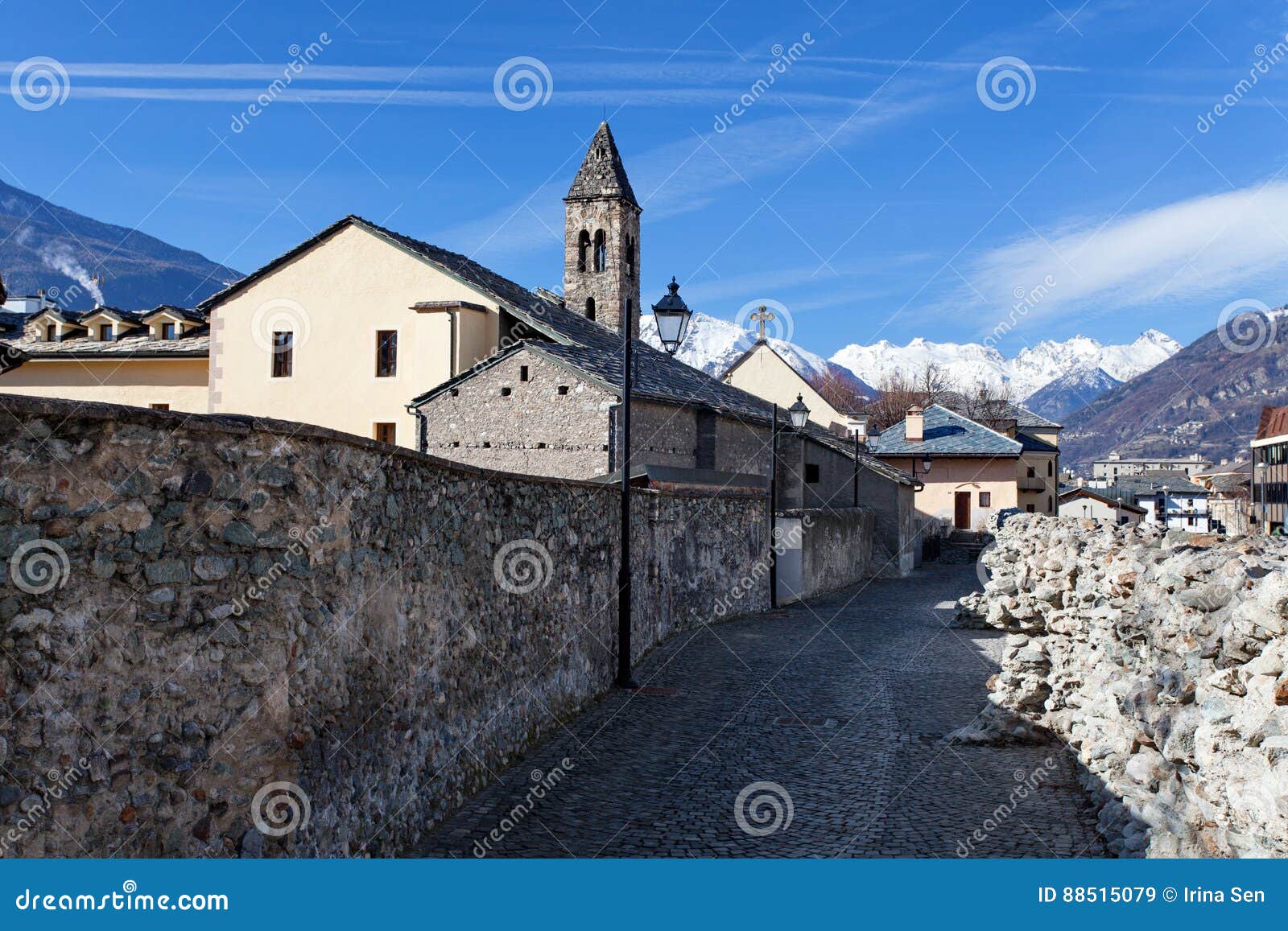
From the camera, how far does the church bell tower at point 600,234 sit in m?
41.1

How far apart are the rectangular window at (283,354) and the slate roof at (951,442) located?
24.2 m

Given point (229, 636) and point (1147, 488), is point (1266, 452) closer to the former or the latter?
point (229, 636)

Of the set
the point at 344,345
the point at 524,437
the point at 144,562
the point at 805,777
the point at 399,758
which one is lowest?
the point at 805,777

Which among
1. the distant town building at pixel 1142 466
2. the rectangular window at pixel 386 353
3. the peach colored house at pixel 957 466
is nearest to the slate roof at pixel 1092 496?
the peach colored house at pixel 957 466

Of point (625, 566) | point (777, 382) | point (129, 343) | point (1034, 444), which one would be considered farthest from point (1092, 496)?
point (625, 566)

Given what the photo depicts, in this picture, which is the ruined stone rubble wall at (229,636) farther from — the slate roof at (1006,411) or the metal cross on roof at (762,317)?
the slate roof at (1006,411)

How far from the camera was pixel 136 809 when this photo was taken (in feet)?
12.8

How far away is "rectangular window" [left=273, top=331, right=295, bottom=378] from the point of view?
3102 centimetres

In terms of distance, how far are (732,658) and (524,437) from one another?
11.3 meters

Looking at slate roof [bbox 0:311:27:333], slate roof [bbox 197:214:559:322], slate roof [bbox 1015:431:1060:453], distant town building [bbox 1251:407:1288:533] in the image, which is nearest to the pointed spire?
slate roof [bbox 197:214:559:322]

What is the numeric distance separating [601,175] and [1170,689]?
3874cm

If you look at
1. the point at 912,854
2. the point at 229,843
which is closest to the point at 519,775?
the point at 912,854

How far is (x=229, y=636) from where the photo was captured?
4422 mm

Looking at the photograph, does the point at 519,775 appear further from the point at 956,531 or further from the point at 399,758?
the point at 956,531
